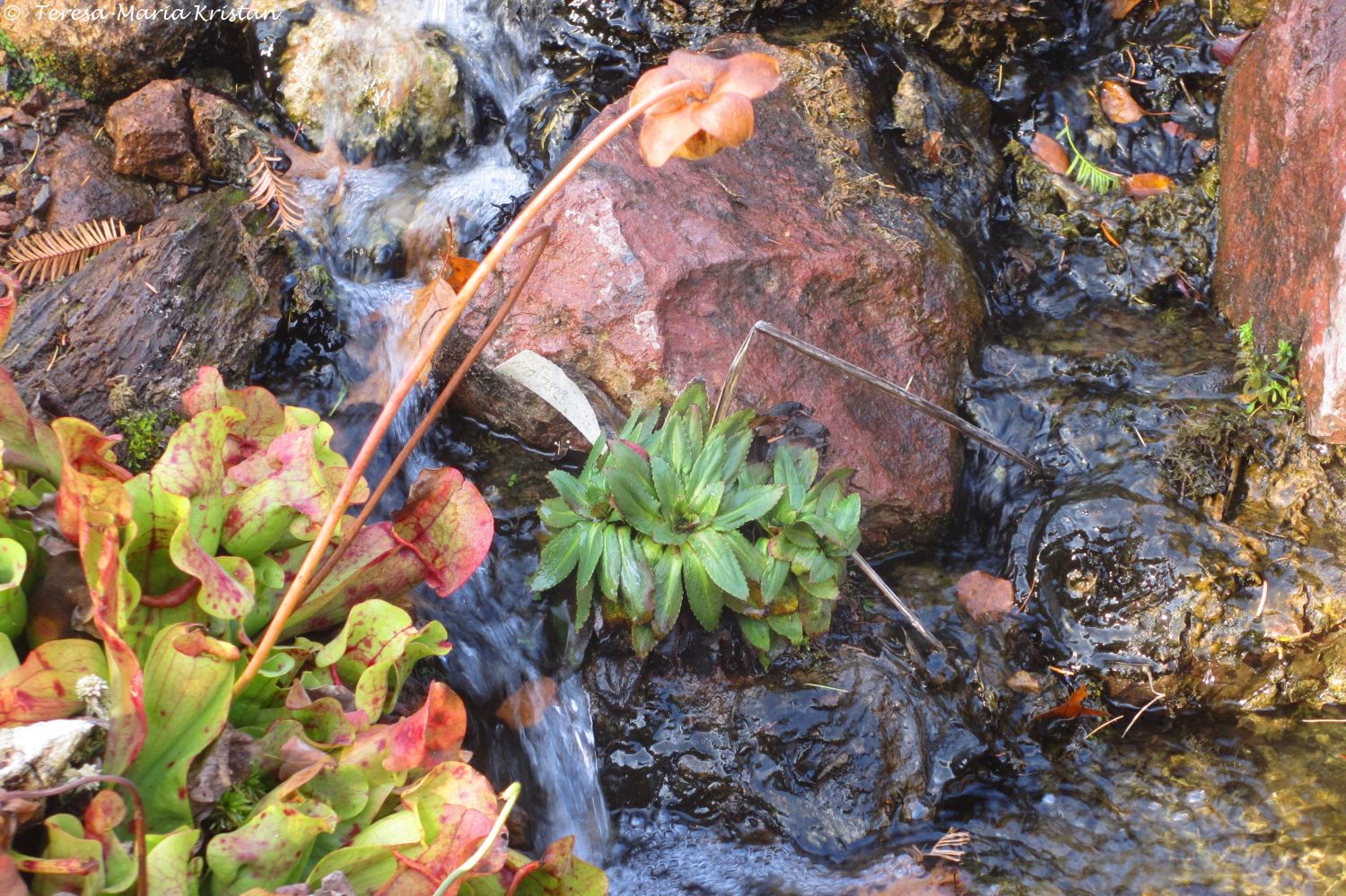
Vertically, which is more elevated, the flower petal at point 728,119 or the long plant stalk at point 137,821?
the flower petal at point 728,119

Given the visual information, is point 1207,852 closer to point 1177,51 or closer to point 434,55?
point 1177,51

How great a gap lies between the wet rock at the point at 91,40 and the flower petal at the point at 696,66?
3906mm

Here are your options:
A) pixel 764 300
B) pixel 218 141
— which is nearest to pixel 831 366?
pixel 764 300

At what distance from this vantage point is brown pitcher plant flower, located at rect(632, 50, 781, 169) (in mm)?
1371

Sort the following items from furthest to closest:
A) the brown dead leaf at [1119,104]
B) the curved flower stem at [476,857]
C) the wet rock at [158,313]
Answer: the brown dead leaf at [1119,104], the wet rock at [158,313], the curved flower stem at [476,857]

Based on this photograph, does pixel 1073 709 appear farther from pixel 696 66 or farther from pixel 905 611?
pixel 696 66

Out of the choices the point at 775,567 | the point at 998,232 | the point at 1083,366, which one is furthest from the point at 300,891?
the point at 998,232

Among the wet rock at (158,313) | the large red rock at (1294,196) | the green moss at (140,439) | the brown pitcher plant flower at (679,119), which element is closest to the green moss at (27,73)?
the wet rock at (158,313)

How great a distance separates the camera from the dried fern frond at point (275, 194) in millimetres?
3854

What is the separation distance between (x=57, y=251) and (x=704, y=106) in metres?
3.22

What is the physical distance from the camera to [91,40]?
4230 millimetres

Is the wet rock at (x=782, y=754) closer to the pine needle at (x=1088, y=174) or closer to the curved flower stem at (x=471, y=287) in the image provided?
the curved flower stem at (x=471, y=287)

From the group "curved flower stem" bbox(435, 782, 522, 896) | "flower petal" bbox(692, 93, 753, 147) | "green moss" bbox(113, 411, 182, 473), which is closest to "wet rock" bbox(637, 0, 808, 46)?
"green moss" bbox(113, 411, 182, 473)

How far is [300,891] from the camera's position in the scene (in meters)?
1.76
